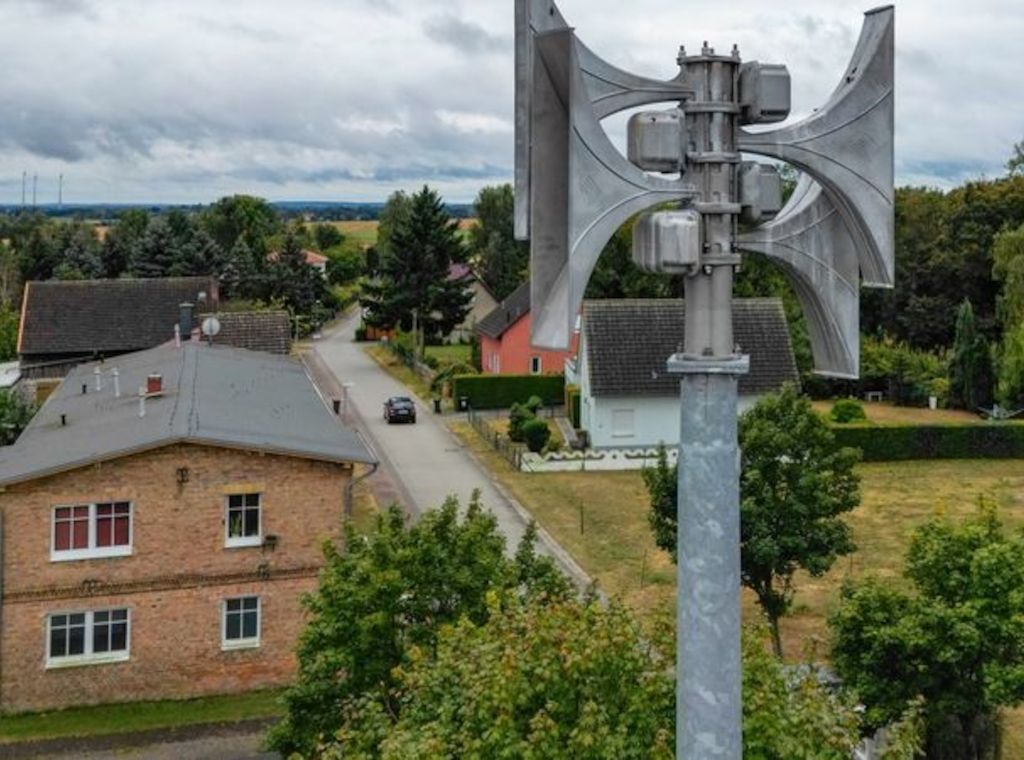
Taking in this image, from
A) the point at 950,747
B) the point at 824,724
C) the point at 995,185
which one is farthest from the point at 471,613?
the point at 995,185

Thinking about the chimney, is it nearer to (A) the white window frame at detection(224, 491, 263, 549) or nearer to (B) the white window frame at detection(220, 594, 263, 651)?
(A) the white window frame at detection(224, 491, 263, 549)

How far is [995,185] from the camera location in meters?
60.8

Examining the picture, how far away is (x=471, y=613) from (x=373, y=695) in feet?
6.93

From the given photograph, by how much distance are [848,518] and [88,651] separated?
845 inches

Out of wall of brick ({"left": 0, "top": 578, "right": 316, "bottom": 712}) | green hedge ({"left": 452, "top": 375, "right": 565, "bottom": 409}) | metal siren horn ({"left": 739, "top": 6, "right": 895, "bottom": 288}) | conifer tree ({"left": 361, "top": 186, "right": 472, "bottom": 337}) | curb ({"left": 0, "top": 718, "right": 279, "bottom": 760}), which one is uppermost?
conifer tree ({"left": 361, "top": 186, "right": 472, "bottom": 337})

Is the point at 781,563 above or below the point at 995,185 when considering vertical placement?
below

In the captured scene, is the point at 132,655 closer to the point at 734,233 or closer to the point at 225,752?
the point at 225,752

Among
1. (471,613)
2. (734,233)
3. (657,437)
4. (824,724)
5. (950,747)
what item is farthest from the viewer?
(657,437)

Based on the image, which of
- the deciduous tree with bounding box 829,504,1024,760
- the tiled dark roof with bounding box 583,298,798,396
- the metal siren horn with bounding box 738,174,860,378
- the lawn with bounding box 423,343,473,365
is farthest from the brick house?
the lawn with bounding box 423,343,473,365

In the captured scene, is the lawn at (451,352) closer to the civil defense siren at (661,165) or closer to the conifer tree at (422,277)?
the conifer tree at (422,277)

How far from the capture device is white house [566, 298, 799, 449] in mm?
40344

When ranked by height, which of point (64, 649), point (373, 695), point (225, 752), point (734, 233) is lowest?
point (225, 752)

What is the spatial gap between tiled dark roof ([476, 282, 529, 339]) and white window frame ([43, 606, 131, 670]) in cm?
3474

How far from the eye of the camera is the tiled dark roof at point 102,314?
157 ft
